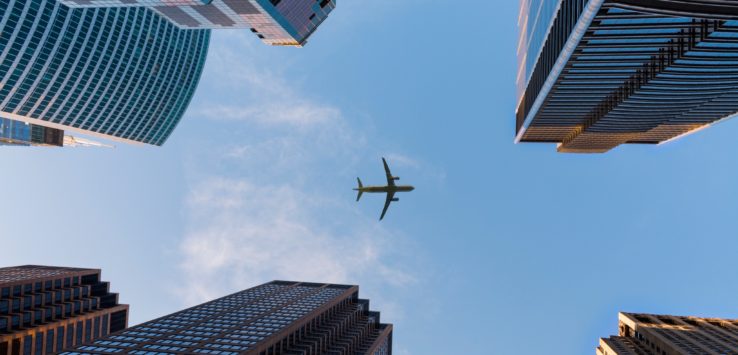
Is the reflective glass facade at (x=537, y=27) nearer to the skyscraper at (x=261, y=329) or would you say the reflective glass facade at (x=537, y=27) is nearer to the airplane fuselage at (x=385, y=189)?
the airplane fuselage at (x=385, y=189)

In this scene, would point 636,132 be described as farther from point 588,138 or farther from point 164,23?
point 164,23

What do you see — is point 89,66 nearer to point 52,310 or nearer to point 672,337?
point 52,310

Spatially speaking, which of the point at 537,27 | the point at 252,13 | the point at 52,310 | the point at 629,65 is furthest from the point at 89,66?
the point at 629,65

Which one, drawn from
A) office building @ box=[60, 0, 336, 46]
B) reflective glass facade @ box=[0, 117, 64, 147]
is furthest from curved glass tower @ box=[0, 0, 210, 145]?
reflective glass facade @ box=[0, 117, 64, 147]

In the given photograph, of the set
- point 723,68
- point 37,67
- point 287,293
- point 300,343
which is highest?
point 37,67

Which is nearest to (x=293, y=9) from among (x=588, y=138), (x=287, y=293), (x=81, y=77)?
(x=81, y=77)

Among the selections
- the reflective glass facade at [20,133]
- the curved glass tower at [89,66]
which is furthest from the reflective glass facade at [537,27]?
the reflective glass facade at [20,133]
